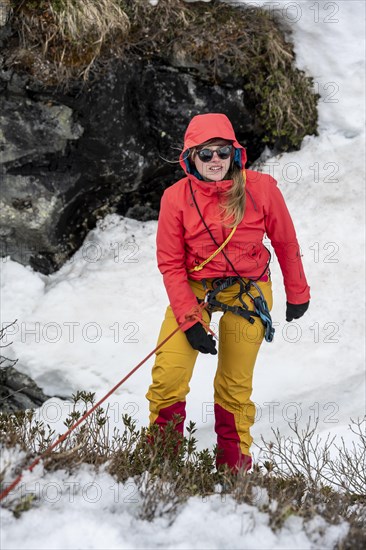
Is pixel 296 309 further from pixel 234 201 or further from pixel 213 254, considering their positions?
pixel 234 201

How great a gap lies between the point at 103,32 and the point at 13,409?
417cm

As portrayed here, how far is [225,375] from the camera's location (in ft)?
14.5

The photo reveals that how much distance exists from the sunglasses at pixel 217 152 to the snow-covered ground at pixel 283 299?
2.97 m

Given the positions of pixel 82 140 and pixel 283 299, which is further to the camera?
pixel 283 299

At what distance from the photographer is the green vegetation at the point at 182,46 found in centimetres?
605

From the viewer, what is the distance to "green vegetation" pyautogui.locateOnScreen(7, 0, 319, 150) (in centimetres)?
605

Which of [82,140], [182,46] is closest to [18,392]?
[82,140]

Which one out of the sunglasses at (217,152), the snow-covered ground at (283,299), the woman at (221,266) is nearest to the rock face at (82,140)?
the snow-covered ground at (283,299)

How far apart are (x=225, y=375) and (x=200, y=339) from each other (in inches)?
20.1

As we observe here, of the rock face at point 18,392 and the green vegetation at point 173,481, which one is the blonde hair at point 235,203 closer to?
the green vegetation at point 173,481

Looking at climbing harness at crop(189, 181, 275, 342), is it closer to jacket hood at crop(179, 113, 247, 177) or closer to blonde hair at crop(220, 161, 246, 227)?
blonde hair at crop(220, 161, 246, 227)

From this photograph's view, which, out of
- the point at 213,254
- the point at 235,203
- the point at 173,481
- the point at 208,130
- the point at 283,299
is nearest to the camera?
the point at 173,481

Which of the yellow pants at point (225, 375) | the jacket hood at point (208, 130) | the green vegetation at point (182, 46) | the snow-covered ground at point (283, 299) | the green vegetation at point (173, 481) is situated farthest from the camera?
the snow-covered ground at point (283, 299)

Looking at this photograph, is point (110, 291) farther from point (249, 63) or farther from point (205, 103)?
point (249, 63)
